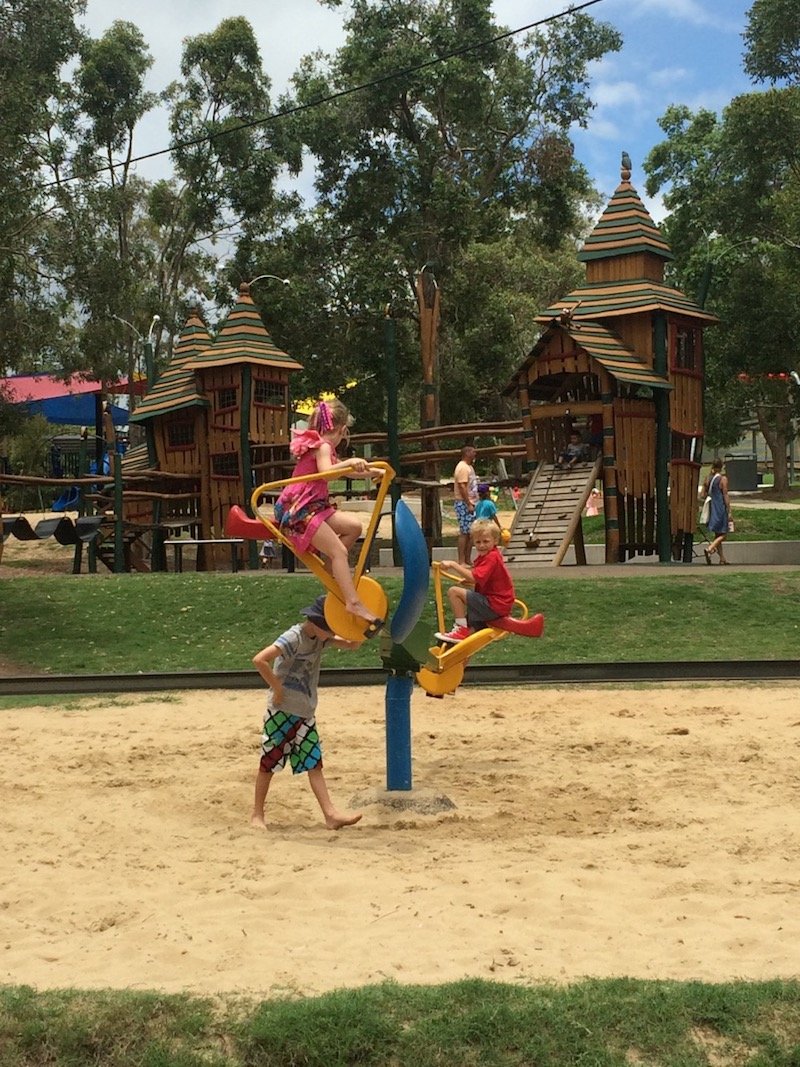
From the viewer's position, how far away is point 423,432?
80.2 ft

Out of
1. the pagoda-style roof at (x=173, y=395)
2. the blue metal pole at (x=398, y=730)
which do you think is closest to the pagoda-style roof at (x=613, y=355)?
the pagoda-style roof at (x=173, y=395)

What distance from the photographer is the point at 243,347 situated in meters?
26.3

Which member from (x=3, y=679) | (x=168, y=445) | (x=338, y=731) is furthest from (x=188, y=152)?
(x=338, y=731)

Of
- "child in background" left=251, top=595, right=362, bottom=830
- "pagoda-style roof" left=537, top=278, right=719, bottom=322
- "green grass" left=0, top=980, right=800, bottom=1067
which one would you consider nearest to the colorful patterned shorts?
"child in background" left=251, top=595, right=362, bottom=830

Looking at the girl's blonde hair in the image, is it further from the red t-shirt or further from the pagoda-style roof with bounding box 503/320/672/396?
the pagoda-style roof with bounding box 503/320/672/396

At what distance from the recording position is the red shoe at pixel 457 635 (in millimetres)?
8468

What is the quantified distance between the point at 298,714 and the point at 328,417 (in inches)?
67.2

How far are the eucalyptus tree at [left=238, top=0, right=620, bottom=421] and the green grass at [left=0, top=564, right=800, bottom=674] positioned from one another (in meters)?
22.2

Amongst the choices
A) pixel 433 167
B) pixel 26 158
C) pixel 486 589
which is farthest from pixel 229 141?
pixel 486 589

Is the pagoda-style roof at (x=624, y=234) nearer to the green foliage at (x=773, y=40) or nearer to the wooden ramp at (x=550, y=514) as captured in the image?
the wooden ramp at (x=550, y=514)

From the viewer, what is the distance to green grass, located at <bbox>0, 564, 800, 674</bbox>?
14.9 metres

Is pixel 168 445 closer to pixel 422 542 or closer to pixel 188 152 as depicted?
pixel 422 542

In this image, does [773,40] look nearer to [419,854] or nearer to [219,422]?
[219,422]

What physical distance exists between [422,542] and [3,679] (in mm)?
7541
